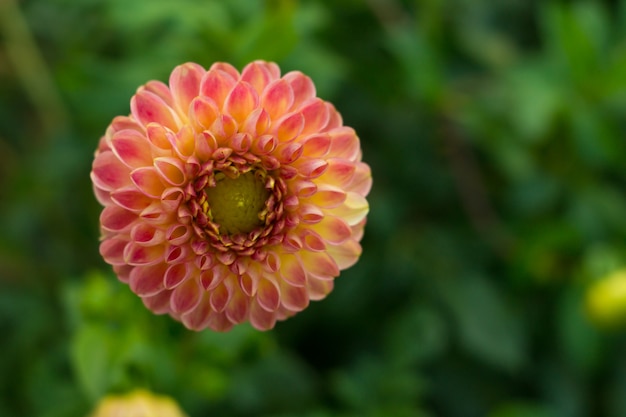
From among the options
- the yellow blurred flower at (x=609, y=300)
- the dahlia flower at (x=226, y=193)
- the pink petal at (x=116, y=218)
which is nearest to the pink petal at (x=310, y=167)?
the dahlia flower at (x=226, y=193)

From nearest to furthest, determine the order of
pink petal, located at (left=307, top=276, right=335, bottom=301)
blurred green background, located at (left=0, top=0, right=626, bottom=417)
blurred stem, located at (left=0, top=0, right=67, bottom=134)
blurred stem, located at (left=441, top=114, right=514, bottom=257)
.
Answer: pink petal, located at (left=307, top=276, right=335, bottom=301), blurred green background, located at (left=0, top=0, right=626, bottom=417), blurred stem, located at (left=441, top=114, right=514, bottom=257), blurred stem, located at (left=0, top=0, right=67, bottom=134)

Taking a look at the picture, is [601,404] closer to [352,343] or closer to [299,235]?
[352,343]

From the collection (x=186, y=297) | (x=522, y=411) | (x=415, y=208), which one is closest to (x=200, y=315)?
(x=186, y=297)

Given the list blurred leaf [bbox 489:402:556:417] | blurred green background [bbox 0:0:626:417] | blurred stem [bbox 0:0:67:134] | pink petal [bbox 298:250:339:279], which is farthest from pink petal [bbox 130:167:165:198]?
blurred stem [bbox 0:0:67:134]

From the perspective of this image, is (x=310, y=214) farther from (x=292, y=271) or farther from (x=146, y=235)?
(x=146, y=235)

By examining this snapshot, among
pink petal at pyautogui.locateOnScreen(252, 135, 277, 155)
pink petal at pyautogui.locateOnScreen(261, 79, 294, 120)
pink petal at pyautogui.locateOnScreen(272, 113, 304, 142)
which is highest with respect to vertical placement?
pink petal at pyautogui.locateOnScreen(261, 79, 294, 120)

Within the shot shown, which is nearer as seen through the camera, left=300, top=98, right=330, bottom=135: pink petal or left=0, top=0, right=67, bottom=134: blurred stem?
left=300, top=98, right=330, bottom=135: pink petal

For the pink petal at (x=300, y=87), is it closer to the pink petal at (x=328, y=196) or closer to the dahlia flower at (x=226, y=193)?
the dahlia flower at (x=226, y=193)

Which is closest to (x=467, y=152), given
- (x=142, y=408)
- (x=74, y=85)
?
(x=74, y=85)

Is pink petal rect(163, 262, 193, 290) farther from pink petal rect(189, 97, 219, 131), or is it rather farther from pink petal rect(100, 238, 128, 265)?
pink petal rect(189, 97, 219, 131)
